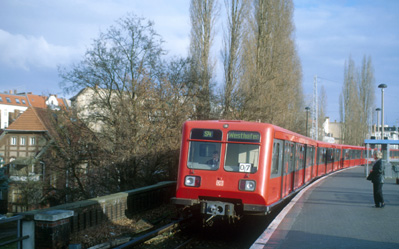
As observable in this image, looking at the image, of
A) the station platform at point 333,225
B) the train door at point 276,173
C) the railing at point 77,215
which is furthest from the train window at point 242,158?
the railing at point 77,215

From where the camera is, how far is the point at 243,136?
381 inches

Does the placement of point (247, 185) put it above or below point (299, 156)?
below

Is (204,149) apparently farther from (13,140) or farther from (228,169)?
(13,140)

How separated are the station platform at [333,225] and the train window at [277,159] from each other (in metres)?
1.06

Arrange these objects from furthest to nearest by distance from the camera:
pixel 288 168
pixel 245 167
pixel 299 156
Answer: pixel 299 156 → pixel 288 168 → pixel 245 167

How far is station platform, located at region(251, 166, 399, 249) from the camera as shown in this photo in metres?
7.36

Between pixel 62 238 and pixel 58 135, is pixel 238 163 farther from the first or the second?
pixel 58 135

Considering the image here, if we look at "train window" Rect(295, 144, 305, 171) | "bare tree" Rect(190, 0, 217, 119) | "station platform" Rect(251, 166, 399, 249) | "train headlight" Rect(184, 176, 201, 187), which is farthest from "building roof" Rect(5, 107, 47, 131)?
"train headlight" Rect(184, 176, 201, 187)

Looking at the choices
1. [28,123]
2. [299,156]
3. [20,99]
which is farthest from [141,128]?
[20,99]

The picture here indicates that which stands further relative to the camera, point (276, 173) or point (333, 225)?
point (276, 173)

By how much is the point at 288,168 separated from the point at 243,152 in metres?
3.19

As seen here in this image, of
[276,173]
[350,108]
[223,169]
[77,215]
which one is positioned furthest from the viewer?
[350,108]

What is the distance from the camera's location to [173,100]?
57.6 ft

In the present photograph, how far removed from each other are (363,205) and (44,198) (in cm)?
1688
